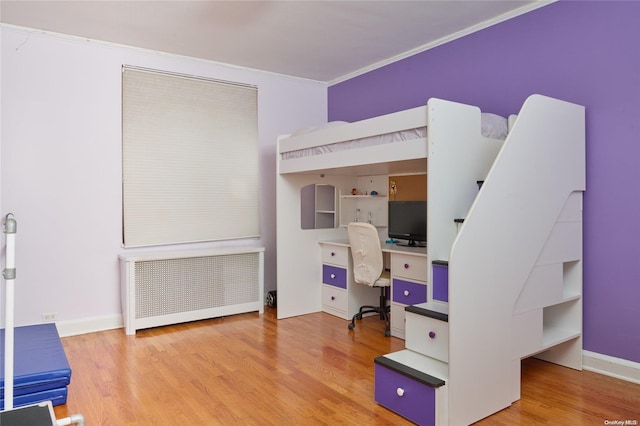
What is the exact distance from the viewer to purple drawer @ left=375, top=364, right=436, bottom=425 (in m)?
2.21

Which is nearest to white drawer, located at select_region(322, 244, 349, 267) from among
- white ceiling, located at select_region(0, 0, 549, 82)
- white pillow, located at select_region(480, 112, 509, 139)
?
white pillow, located at select_region(480, 112, 509, 139)

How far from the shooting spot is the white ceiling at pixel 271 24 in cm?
A: 327

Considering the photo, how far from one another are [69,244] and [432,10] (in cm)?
363

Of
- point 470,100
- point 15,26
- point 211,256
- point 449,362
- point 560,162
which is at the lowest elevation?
point 449,362

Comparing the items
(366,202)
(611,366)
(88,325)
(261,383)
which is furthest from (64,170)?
(611,366)

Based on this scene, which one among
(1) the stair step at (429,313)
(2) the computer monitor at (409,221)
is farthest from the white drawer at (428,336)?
(2) the computer monitor at (409,221)

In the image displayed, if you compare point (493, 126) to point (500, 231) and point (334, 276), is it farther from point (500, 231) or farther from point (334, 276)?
point (334, 276)

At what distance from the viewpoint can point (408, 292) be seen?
363 cm

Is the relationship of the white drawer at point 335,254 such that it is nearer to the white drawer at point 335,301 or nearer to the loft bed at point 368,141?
the white drawer at point 335,301

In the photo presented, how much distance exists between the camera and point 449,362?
218cm

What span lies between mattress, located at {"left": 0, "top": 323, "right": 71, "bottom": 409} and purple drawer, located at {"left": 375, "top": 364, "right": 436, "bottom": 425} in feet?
5.92

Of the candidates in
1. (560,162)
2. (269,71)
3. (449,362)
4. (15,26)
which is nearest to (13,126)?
(15,26)

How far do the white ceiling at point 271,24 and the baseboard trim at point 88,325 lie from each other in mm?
2533

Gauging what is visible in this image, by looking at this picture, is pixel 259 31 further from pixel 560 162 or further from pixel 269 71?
pixel 560 162
